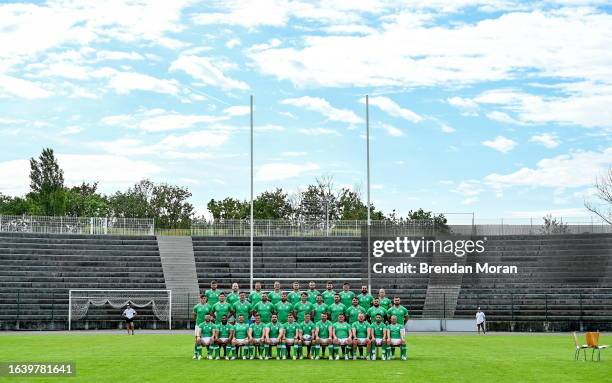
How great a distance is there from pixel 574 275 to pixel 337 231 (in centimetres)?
1408

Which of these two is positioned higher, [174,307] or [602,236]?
[602,236]

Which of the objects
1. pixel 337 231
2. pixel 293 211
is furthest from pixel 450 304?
pixel 293 211

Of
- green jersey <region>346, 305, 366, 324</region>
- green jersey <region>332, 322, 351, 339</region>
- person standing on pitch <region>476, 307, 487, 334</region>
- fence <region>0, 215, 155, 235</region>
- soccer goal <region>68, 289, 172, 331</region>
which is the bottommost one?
person standing on pitch <region>476, 307, 487, 334</region>

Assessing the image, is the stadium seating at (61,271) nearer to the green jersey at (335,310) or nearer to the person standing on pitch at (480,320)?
the person standing on pitch at (480,320)

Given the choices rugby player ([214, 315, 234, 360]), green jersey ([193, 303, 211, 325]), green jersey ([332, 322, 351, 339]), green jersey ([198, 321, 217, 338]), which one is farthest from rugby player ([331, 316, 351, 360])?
green jersey ([193, 303, 211, 325])

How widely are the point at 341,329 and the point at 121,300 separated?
83.6 feet

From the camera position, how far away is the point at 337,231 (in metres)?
54.4

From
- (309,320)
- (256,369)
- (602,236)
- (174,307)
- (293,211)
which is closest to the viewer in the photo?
(256,369)

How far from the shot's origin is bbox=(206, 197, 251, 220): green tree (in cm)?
8925

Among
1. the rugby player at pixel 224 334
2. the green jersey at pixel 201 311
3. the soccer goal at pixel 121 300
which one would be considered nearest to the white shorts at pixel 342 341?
the rugby player at pixel 224 334

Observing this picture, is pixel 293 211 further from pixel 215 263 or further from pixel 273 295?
pixel 273 295

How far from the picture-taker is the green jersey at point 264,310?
2405cm

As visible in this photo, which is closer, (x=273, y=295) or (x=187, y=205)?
(x=273, y=295)

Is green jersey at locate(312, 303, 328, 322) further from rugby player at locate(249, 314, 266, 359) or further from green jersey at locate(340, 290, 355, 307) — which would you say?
rugby player at locate(249, 314, 266, 359)
